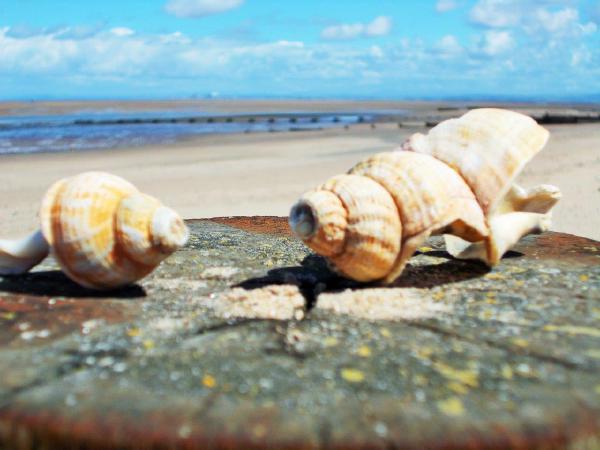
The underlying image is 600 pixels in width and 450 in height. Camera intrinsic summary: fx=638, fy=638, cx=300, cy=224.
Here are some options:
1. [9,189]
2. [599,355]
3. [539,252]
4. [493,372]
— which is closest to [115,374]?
[493,372]

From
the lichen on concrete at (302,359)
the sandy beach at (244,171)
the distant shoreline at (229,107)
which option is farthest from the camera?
the distant shoreline at (229,107)

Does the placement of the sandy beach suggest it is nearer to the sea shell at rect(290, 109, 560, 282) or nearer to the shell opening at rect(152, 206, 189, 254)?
the sea shell at rect(290, 109, 560, 282)

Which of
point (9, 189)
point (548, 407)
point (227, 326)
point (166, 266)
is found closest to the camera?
point (548, 407)

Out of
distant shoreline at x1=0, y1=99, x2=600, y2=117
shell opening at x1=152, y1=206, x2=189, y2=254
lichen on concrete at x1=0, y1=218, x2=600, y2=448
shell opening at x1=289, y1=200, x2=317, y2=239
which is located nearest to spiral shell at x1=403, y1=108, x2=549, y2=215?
lichen on concrete at x1=0, y1=218, x2=600, y2=448

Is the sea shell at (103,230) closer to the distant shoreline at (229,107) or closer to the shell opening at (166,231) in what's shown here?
the shell opening at (166,231)

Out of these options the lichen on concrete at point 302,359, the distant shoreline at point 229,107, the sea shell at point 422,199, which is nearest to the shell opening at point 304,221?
the sea shell at point 422,199

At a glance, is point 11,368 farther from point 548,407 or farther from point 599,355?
point 599,355

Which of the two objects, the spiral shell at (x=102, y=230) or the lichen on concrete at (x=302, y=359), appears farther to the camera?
the spiral shell at (x=102, y=230)
